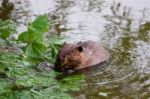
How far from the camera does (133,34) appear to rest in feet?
24.1

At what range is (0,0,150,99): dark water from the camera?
5375mm

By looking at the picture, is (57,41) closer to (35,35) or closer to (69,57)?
(35,35)

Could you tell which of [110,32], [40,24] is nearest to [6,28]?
[40,24]

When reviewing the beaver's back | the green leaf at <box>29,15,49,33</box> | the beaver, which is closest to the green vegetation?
the green leaf at <box>29,15,49,33</box>

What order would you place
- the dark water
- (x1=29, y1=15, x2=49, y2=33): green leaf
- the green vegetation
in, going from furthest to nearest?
the dark water
(x1=29, y1=15, x2=49, y2=33): green leaf
the green vegetation

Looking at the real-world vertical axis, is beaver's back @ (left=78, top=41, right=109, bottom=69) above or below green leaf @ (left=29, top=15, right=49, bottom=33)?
below

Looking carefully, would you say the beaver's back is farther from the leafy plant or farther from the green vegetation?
the leafy plant

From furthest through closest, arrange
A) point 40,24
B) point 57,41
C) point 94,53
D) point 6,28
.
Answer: point 94,53, point 57,41, point 6,28, point 40,24

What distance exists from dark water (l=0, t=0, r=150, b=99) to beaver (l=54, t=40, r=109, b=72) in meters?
0.18

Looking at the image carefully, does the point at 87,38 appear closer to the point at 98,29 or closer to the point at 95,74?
the point at 98,29

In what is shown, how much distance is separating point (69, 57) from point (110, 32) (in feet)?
5.83

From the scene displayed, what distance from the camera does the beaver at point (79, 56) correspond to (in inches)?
222

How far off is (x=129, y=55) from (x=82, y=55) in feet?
2.78

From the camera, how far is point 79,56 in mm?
5977
